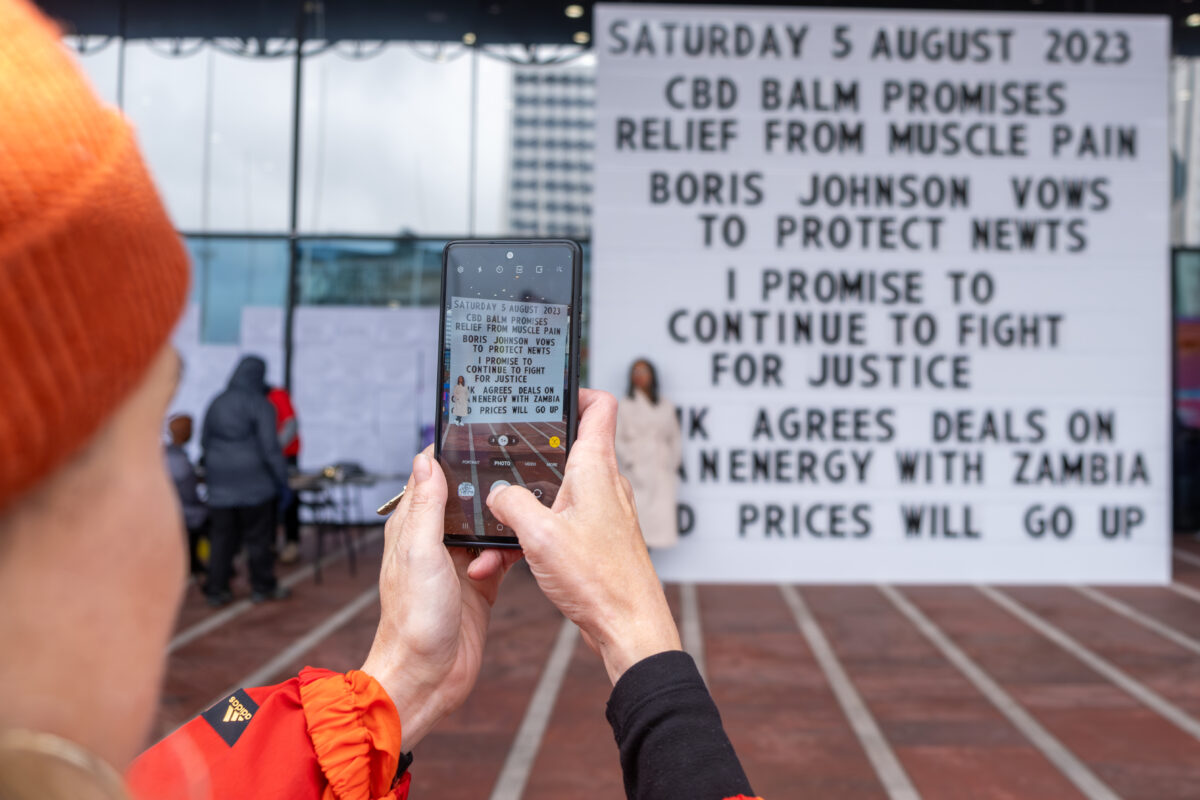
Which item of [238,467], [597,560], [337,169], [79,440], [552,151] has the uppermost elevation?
[552,151]

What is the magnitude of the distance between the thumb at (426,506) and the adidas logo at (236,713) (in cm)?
23

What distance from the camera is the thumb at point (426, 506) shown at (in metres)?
0.97

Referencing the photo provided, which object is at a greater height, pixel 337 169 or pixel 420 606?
pixel 337 169

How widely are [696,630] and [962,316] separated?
332 centimetres

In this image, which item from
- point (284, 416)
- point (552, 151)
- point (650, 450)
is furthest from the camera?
point (552, 151)

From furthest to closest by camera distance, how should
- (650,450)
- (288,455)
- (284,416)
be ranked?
(288,455) → (284,416) → (650,450)

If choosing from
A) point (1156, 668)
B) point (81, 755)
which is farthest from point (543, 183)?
point (81, 755)

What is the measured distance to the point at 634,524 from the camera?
89cm

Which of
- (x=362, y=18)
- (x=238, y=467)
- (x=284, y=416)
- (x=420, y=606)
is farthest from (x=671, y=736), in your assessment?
(x=362, y=18)

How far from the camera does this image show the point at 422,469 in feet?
3.24

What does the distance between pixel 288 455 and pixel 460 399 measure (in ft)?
25.1

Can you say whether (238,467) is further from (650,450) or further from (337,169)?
(337,169)

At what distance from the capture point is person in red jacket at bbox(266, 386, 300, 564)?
7648mm

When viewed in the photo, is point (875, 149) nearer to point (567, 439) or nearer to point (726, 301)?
point (726, 301)
